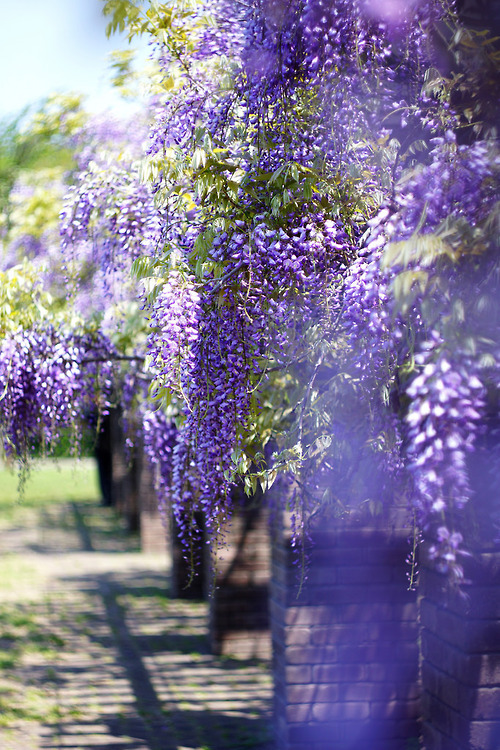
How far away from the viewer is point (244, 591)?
767 centimetres

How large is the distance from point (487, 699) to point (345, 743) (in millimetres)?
2272

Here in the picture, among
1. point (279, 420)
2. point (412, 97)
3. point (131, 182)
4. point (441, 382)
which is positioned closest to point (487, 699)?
point (441, 382)

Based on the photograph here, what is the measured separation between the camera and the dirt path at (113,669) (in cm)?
589

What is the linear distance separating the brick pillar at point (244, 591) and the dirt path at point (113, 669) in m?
0.23

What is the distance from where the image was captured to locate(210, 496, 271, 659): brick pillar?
754 centimetres

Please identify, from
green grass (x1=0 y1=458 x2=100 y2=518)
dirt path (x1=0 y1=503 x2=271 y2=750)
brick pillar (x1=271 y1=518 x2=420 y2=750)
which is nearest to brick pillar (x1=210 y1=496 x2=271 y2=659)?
dirt path (x1=0 y1=503 x2=271 y2=750)

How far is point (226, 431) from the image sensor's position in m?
3.17

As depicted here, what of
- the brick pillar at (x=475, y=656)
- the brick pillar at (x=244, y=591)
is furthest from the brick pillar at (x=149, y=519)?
the brick pillar at (x=475, y=656)

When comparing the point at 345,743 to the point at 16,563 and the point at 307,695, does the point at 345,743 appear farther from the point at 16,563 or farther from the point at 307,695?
the point at 16,563

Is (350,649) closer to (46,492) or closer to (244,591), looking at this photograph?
(244,591)

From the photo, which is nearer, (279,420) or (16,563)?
(279,420)

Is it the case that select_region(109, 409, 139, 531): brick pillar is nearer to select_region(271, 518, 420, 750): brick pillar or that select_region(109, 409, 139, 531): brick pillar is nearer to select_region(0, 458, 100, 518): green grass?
select_region(0, 458, 100, 518): green grass

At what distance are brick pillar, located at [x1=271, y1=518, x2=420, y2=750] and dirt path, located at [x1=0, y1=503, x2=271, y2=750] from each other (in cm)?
101

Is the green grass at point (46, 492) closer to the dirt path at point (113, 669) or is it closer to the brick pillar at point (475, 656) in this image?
the dirt path at point (113, 669)
